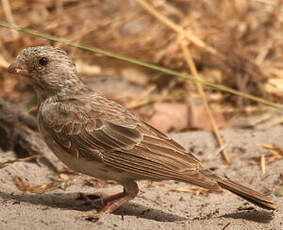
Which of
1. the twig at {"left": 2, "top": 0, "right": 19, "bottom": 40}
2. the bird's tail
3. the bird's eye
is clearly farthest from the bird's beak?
the twig at {"left": 2, "top": 0, "right": 19, "bottom": 40}

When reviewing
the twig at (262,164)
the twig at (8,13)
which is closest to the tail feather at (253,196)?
the twig at (262,164)

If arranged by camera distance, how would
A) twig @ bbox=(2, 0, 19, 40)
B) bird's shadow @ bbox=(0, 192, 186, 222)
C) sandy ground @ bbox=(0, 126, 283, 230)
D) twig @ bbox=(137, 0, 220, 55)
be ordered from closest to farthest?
sandy ground @ bbox=(0, 126, 283, 230) < bird's shadow @ bbox=(0, 192, 186, 222) < twig @ bbox=(137, 0, 220, 55) < twig @ bbox=(2, 0, 19, 40)

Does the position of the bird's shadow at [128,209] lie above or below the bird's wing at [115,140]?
below

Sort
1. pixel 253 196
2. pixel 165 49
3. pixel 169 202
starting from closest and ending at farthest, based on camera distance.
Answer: pixel 253 196, pixel 169 202, pixel 165 49

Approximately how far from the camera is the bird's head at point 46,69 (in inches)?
194

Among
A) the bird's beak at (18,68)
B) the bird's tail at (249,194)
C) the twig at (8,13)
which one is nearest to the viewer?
the bird's tail at (249,194)

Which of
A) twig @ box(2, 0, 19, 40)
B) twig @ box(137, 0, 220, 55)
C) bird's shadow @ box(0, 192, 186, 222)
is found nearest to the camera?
bird's shadow @ box(0, 192, 186, 222)

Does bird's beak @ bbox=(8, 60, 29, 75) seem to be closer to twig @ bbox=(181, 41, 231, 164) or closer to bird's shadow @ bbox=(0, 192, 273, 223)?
bird's shadow @ bbox=(0, 192, 273, 223)

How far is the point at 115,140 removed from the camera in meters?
4.71

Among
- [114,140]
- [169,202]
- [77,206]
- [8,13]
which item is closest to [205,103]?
[169,202]

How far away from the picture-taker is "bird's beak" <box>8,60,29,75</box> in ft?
16.1

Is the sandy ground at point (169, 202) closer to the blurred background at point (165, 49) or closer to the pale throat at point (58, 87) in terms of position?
the blurred background at point (165, 49)

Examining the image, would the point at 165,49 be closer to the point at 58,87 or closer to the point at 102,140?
the point at 58,87

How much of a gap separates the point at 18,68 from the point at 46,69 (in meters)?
0.22
